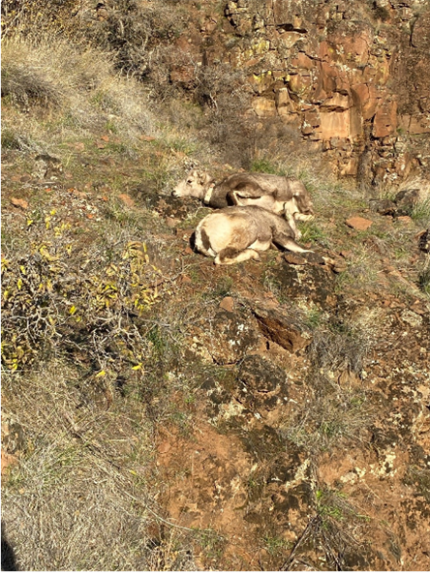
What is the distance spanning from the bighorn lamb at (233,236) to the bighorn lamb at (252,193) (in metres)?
0.57

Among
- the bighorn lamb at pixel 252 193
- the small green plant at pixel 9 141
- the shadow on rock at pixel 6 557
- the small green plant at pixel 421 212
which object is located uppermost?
the small green plant at pixel 9 141

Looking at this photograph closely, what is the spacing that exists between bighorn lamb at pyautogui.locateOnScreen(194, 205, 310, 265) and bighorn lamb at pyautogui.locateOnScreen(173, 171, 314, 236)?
1.87 feet

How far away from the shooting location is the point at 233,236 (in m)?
5.43

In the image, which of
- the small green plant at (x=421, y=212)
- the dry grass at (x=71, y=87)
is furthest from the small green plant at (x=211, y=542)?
the dry grass at (x=71, y=87)

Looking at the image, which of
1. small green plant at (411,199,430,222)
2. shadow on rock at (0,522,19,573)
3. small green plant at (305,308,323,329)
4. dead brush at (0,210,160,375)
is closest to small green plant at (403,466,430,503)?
small green plant at (305,308,323,329)

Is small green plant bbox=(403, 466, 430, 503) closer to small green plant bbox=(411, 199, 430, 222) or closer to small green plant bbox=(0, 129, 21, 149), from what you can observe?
small green plant bbox=(411, 199, 430, 222)

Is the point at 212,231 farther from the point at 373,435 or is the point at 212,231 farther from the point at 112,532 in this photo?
the point at 112,532

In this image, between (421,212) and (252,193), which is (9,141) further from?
(421,212)

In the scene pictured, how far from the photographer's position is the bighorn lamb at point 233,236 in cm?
540

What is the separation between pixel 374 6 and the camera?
10.7 metres

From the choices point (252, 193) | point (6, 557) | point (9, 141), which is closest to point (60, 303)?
point (6, 557)

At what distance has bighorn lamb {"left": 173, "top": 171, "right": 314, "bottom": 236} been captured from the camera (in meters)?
6.43

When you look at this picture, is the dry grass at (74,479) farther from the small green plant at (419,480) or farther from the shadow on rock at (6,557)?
the small green plant at (419,480)

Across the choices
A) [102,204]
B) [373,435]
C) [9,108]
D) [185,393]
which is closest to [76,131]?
[9,108]
